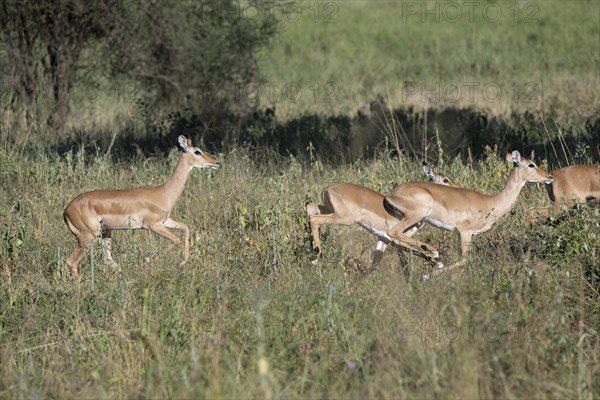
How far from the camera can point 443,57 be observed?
24719mm

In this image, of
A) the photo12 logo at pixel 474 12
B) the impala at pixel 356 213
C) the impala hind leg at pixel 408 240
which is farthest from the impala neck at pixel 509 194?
the photo12 logo at pixel 474 12

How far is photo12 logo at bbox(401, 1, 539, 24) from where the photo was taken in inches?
1134

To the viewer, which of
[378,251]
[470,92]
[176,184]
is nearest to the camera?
[378,251]

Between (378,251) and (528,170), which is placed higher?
(528,170)

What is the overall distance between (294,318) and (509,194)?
2975 mm

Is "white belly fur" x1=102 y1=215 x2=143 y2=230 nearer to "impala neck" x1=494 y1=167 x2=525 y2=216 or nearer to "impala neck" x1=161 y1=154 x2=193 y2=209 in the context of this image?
"impala neck" x1=161 y1=154 x2=193 y2=209

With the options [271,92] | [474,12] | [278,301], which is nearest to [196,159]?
[278,301]

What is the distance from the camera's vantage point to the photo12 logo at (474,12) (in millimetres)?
28797

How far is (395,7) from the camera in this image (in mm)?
32719

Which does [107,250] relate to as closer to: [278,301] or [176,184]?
[176,184]

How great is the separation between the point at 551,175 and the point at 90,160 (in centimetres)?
577

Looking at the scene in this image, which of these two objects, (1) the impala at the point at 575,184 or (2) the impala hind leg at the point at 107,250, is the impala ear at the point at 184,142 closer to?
(2) the impala hind leg at the point at 107,250

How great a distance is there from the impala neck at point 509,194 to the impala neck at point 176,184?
2616 mm

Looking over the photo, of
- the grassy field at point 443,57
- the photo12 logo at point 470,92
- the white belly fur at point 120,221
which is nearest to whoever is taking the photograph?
the white belly fur at point 120,221
